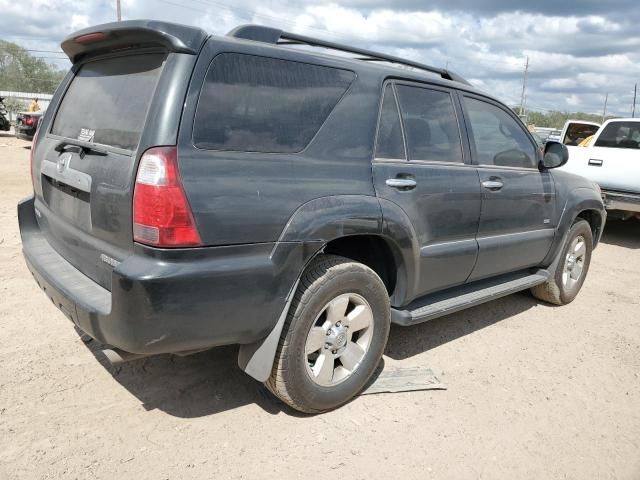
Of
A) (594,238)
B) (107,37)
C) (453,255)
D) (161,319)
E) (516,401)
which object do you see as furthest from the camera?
(594,238)

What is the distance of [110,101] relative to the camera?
2.82 m

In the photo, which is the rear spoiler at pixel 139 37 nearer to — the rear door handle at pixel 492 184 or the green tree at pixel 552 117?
the rear door handle at pixel 492 184

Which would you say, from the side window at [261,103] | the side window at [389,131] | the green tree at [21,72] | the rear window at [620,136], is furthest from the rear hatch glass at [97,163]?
the green tree at [21,72]

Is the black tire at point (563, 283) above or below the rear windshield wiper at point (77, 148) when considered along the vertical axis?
below

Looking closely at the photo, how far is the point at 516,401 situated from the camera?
134 inches

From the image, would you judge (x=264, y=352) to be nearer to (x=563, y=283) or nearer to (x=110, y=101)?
(x=110, y=101)

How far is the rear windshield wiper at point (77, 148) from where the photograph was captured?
2654 millimetres

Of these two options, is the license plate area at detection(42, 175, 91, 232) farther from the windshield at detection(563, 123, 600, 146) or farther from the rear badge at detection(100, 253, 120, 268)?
the windshield at detection(563, 123, 600, 146)

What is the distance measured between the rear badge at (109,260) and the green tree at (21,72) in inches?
2591

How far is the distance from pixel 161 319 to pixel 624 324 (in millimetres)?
4257

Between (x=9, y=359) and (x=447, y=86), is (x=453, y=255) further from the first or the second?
(x=9, y=359)

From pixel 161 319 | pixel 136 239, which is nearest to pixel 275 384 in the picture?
pixel 161 319

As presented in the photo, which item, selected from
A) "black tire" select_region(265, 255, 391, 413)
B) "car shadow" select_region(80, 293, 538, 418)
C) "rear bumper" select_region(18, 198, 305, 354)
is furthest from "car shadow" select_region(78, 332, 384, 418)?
"rear bumper" select_region(18, 198, 305, 354)

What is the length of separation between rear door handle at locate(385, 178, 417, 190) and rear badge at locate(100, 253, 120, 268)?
1514 millimetres
